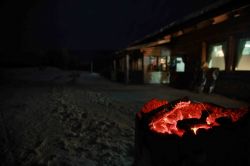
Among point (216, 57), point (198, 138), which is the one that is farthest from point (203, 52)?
point (198, 138)

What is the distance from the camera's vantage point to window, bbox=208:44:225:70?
10.9 meters

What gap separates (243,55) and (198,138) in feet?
30.2

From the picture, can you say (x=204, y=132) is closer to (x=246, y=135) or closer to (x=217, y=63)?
(x=246, y=135)

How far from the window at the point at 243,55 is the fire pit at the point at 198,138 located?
838 cm

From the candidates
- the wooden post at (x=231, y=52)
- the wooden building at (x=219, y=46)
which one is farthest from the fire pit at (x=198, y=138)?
the wooden post at (x=231, y=52)

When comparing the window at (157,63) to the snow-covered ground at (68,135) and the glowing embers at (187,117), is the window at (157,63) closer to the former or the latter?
the snow-covered ground at (68,135)

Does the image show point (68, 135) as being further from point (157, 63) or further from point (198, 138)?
point (157, 63)

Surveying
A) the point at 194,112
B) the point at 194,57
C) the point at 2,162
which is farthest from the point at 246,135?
the point at 194,57

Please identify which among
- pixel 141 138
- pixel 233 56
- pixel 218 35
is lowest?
pixel 141 138

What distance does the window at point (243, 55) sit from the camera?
9.28 metres

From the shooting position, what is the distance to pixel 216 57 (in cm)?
1130

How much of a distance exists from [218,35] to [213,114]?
9.61 metres

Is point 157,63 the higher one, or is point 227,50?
point 227,50

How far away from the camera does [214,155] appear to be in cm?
184
